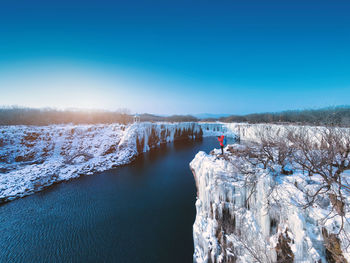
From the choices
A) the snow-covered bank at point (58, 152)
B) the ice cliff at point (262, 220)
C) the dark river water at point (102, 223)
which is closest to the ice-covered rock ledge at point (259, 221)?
the ice cliff at point (262, 220)

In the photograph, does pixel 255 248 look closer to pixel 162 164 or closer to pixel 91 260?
pixel 91 260

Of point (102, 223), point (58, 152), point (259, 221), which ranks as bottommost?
point (102, 223)

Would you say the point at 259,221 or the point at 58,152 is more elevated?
the point at 259,221

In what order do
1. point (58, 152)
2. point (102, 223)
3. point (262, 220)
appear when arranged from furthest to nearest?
1. point (58, 152)
2. point (102, 223)
3. point (262, 220)

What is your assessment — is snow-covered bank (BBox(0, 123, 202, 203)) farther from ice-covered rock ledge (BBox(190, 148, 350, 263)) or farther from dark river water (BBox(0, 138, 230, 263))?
ice-covered rock ledge (BBox(190, 148, 350, 263))

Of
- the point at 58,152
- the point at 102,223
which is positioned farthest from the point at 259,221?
the point at 58,152

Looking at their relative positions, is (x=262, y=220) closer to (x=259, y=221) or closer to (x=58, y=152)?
(x=259, y=221)
